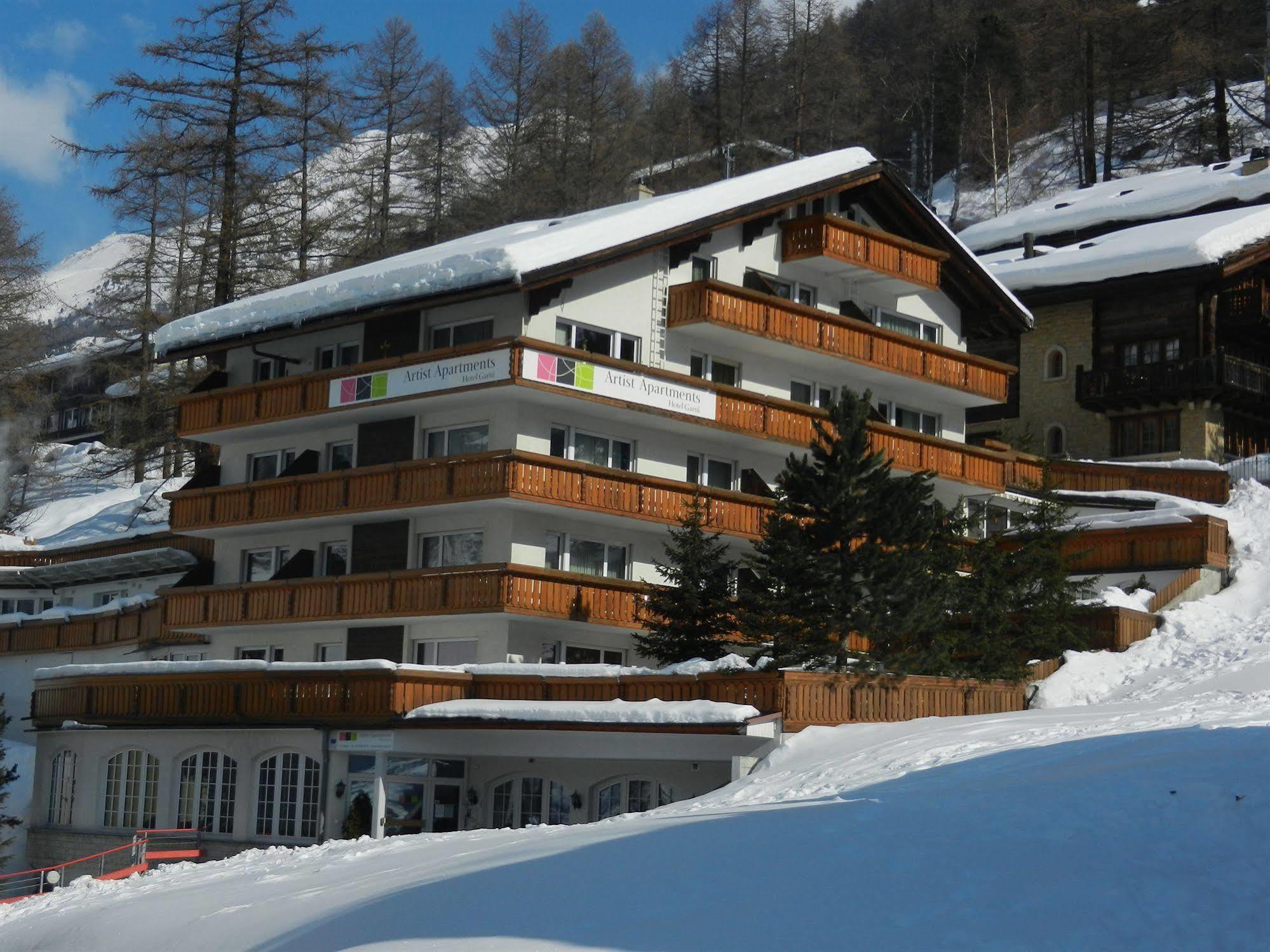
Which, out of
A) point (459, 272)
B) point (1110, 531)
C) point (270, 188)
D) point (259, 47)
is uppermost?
point (259, 47)

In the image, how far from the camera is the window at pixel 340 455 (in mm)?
36531

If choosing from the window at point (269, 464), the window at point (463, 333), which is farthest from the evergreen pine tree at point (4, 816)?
the window at point (463, 333)

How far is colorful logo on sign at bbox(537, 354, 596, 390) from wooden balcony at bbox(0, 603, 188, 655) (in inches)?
500

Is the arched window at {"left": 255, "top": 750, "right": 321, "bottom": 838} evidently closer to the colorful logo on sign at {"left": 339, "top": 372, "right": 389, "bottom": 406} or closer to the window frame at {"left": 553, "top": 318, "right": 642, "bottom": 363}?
the colorful logo on sign at {"left": 339, "top": 372, "right": 389, "bottom": 406}

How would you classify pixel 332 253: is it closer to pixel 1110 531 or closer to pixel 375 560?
pixel 375 560

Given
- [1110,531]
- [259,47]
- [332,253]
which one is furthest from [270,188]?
[1110,531]

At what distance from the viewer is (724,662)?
27.3 meters

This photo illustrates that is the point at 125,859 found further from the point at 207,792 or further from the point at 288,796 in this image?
the point at 288,796

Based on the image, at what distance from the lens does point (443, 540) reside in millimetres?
34281

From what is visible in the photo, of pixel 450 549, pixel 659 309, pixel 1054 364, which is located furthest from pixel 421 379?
pixel 1054 364

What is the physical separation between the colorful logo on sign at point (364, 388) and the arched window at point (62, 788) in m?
8.92

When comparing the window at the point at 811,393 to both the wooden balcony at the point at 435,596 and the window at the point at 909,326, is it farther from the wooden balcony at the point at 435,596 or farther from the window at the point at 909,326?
the wooden balcony at the point at 435,596

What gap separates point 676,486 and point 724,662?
701cm

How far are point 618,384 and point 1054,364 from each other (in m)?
25.5
